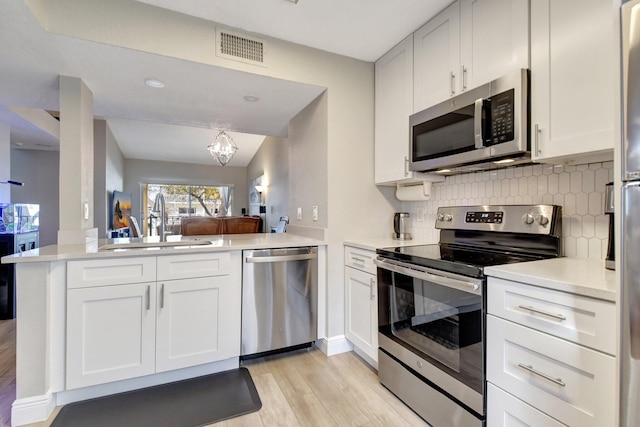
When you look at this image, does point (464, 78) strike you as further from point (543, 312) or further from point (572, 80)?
point (543, 312)

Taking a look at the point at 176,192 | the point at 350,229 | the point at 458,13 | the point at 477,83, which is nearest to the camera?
the point at 477,83

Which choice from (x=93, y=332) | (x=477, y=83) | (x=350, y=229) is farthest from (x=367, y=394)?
(x=477, y=83)

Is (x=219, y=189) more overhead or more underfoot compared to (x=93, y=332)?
more overhead

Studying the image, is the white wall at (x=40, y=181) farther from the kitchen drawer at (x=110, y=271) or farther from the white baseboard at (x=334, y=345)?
the white baseboard at (x=334, y=345)

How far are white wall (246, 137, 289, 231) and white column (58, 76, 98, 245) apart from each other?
170 inches

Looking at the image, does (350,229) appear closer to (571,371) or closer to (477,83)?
(477,83)

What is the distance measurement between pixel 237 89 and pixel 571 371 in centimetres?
244

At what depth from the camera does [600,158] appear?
137 cm

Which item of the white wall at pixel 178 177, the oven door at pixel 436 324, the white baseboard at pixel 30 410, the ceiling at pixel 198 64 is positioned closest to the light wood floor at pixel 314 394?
the white baseboard at pixel 30 410

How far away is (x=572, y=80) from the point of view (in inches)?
50.6

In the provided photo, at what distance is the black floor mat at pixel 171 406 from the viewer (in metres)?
1.63

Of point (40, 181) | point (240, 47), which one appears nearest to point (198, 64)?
point (240, 47)

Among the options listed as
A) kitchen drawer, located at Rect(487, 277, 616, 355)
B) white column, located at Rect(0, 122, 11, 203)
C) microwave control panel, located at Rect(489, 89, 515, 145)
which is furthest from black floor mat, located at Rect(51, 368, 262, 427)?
white column, located at Rect(0, 122, 11, 203)

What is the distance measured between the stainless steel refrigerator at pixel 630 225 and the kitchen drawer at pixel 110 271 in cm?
214
